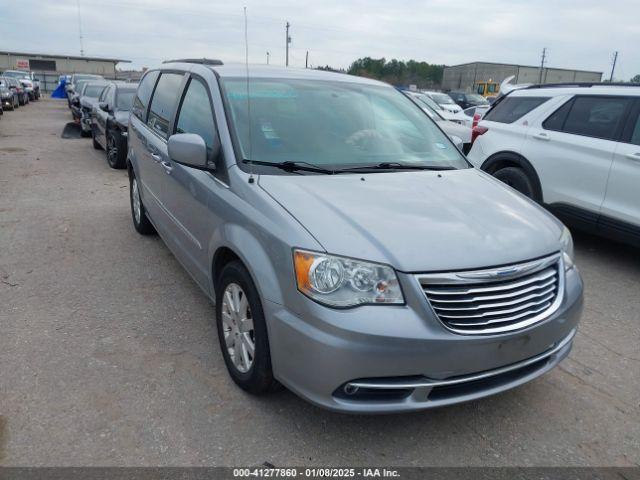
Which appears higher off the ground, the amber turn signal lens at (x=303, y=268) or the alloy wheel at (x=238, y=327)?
the amber turn signal lens at (x=303, y=268)

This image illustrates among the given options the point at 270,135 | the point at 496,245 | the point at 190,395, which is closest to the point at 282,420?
the point at 190,395

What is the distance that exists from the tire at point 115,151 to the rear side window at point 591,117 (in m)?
7.34

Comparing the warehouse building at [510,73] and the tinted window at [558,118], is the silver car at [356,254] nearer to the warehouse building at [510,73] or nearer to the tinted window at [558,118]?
the tinted window at [558,118]

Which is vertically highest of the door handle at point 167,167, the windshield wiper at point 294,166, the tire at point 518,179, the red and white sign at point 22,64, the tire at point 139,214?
the red and white sign at point 22,64

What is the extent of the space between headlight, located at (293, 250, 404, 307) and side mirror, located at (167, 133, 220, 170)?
1182 mm

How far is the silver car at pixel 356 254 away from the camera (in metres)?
2.39

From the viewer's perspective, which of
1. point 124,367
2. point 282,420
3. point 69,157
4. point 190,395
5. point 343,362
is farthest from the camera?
point 69,157

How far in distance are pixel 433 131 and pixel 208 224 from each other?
1.88 metres

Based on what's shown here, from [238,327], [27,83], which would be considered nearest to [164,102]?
[238,327]

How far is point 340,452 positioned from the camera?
2643 mm

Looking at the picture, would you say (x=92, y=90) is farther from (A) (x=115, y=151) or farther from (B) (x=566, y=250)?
(B) (x=566, y=250)

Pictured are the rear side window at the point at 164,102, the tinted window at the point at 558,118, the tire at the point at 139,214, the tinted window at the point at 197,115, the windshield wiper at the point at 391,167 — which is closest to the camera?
the windshield wiper at the point at 391,167

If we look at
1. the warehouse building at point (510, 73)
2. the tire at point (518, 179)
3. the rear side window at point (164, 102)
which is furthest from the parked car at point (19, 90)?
the warehouse building at point (510, 73)

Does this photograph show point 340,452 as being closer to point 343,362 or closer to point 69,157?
point 343,362
